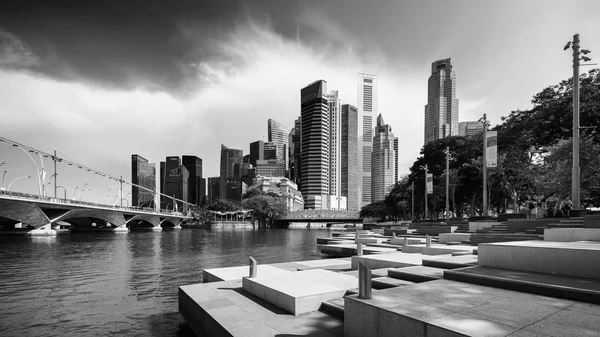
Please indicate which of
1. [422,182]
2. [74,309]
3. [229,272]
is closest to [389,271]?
[229,272]

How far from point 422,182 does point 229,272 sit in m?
66.8

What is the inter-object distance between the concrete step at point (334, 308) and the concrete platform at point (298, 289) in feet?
0.49

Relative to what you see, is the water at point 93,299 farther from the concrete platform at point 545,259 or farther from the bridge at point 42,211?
the bridge at point 42,211

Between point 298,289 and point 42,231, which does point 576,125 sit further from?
point 42,231

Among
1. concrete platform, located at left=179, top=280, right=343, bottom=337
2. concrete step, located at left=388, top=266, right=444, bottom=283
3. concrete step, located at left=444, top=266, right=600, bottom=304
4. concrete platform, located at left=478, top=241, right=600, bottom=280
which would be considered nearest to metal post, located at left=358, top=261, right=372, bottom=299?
concrete platform, located at left=179, top=280, right=343, bottom=337

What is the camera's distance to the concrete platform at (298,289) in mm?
8547

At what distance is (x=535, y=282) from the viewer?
273 inches

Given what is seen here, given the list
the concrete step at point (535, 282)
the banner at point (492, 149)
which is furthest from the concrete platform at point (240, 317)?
the banner at point (492, 149)

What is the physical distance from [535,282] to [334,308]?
163 inches

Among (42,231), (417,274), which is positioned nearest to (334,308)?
(417,274)

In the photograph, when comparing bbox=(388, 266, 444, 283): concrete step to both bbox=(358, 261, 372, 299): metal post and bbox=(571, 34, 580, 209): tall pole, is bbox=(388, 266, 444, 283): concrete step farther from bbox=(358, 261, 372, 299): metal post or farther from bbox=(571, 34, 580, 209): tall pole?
bbox=(571, 34, 580, 209): tall pole

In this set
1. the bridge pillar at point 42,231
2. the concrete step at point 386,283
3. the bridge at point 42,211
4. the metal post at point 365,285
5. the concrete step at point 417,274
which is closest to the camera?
the metal post at point 365,285

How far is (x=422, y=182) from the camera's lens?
74625mm

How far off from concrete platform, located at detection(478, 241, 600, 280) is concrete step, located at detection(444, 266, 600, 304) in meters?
0.24
